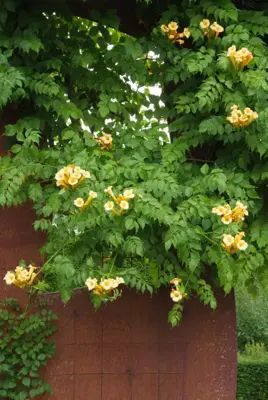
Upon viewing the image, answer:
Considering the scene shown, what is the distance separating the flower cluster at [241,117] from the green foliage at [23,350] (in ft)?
5.83

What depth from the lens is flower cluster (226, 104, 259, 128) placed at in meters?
4.02

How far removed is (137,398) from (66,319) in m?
0.70

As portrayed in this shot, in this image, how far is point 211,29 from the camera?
437 cm

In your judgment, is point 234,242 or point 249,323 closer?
point 234,242

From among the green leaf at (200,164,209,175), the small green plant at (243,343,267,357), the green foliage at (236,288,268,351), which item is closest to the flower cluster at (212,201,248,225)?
the green leaf at (200,164,209,175)

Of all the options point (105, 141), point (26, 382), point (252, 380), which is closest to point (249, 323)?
point (252, 380)

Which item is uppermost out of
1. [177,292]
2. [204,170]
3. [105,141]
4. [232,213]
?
[105,141]

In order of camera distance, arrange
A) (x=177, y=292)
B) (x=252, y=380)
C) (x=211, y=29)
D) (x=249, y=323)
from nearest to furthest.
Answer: (x=177, y=292) < (x=211, y=29) < (x=252, y=380) < (x=249, y=323)

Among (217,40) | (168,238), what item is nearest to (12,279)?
(168,238)

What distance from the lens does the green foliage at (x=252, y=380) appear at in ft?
33.0

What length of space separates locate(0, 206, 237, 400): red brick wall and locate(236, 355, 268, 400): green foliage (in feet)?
17.2

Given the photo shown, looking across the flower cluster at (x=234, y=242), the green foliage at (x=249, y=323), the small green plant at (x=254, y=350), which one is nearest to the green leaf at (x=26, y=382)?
the flower cluster at (x=234, y=242)

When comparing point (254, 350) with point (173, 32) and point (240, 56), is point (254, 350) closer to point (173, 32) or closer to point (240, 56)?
point (173, 32)

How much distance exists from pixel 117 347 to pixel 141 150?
139 centimetres
